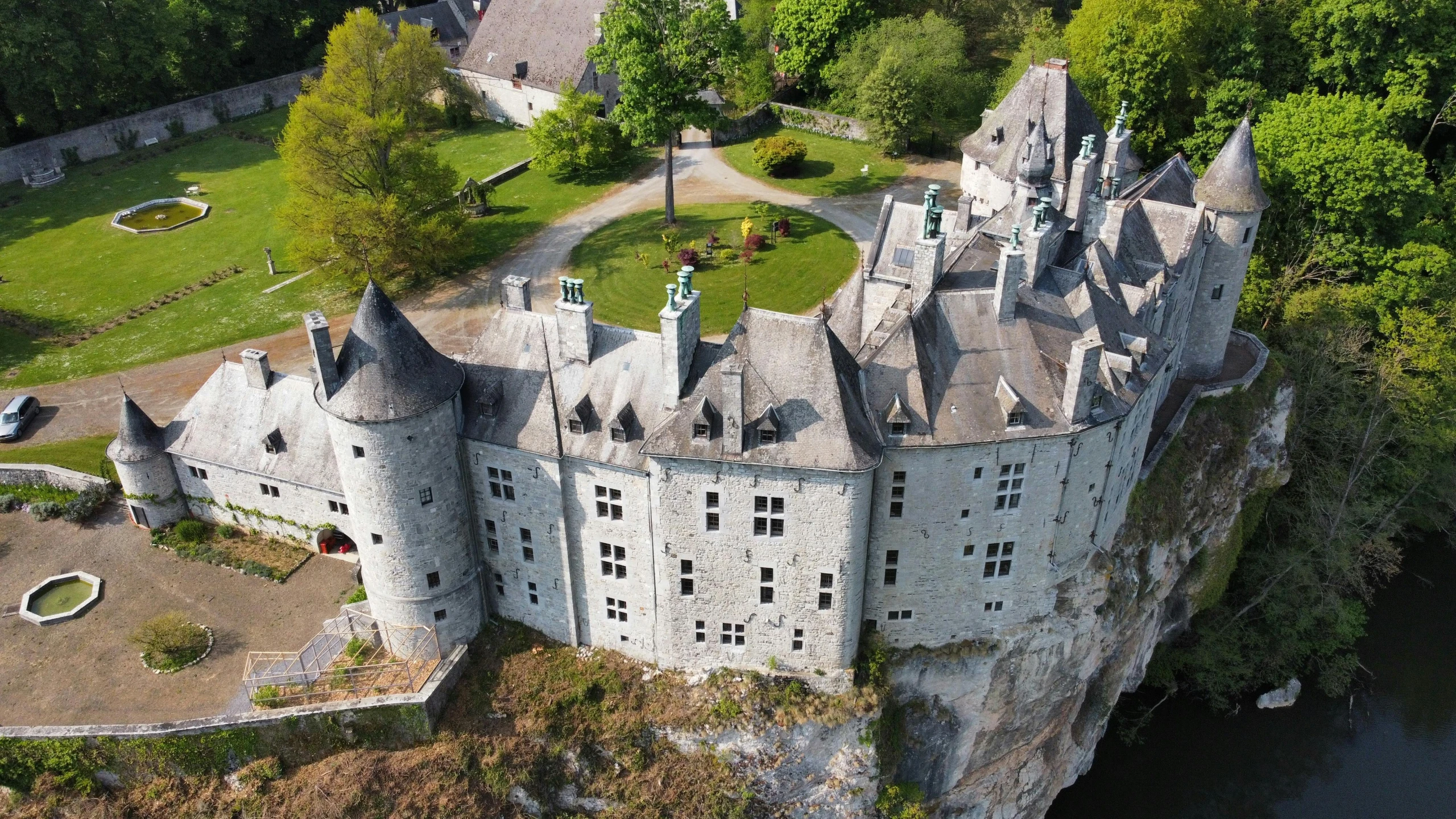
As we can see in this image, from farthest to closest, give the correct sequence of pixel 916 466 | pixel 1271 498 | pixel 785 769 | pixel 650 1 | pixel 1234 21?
pixel 1234 21 < pixel 650 1 < pixel 1271 498 < pixel 785 769 < pixel 916 466

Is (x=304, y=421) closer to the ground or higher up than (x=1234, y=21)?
closer to the ground

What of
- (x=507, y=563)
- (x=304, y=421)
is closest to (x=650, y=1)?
(x=304, y=421)

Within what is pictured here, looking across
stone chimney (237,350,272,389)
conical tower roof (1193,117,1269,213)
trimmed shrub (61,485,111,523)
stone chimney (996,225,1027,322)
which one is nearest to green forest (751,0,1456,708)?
conical tower roof (1193,117,1269,213)

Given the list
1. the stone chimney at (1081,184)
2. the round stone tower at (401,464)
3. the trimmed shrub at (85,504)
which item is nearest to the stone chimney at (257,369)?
the round stone tower at (401,464)

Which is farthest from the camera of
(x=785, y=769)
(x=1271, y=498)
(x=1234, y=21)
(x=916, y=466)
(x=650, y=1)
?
(x=1234, y=21)

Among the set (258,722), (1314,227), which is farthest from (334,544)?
(1314,227)

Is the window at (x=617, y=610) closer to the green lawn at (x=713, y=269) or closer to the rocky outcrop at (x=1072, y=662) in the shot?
the rocky outcrop at (x=1072, y=662)

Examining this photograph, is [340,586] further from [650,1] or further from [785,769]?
[650,1]
